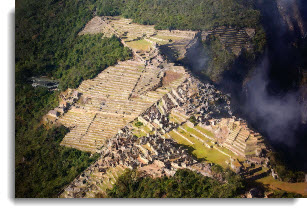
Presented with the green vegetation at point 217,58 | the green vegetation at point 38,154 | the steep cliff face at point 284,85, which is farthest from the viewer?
the green vegetation at point 217,58

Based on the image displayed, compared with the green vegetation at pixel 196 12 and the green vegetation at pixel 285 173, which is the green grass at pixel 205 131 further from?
the green vegetation at pixel 196 12

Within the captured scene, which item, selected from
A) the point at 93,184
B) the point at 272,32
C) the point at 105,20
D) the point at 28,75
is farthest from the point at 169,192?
the point at 105,20

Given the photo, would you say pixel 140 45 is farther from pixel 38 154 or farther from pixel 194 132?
pixel 38 154

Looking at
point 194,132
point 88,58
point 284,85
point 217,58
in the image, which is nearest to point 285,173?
point 194,132

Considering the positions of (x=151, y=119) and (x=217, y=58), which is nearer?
(x=151, y=119)

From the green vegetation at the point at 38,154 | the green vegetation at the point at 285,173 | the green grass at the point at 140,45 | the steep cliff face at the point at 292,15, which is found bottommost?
the green vegetation at the point at 38,154

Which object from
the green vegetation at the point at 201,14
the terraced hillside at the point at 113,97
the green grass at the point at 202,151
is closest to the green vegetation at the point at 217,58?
the green vegetation at the point at 201,14

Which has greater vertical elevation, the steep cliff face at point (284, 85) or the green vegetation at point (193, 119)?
the steep cliff face at point (284, 85)

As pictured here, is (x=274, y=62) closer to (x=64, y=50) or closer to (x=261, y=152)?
(x=261, y=152)

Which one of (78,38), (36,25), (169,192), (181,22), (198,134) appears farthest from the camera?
(181,22)
